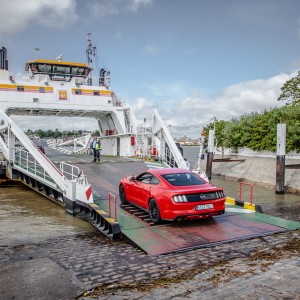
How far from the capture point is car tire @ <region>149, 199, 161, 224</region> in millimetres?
8398

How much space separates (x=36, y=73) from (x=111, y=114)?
5927mm

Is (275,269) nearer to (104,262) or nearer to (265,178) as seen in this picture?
(104,262)

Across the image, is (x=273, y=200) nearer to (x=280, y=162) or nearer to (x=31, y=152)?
(x=280, y=162)

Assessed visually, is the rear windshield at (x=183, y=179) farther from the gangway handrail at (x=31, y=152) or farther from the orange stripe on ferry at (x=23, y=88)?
the orange stripe on ferry at (x=23, y=88)

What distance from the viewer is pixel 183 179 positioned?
9023 mm

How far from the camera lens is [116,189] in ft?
40.9

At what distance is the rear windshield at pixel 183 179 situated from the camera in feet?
28.8

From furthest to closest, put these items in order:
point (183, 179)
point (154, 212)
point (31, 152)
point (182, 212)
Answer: point (31, 152)
point (183, 179)
point (154, 212)
point (182, 212)

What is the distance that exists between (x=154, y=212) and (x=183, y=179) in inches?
46.0

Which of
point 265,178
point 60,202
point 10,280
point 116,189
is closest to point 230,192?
point 265,178

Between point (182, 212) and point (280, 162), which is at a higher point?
point (280, 162)

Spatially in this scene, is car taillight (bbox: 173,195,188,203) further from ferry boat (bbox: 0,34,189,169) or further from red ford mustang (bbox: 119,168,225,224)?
ferry boat (bbox: 0,34,189,169)

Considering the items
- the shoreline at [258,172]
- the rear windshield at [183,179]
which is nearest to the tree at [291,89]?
the shoreline at [258,172]

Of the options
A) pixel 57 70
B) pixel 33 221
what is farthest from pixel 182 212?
pixel 57 70
